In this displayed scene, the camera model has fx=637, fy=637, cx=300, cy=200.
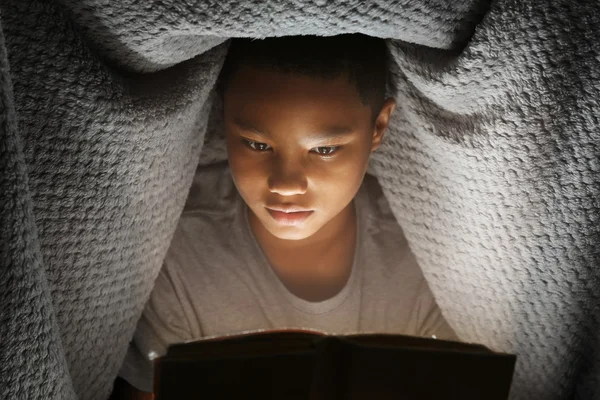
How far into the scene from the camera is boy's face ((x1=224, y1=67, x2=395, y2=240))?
0.64 metres

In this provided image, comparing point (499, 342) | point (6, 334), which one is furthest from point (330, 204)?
point (6, 334)

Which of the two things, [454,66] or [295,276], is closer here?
[454,66]

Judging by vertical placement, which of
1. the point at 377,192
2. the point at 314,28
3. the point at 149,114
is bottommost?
the point at 377,192

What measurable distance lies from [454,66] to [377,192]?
32cm

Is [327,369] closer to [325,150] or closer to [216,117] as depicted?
[325,150]

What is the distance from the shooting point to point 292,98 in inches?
25.2

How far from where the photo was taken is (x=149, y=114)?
0.58 m

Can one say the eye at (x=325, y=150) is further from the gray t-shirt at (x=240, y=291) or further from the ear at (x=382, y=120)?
the gray t-shirt at (x=240, y=291)

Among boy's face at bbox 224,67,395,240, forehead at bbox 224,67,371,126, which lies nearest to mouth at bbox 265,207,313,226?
boy's face at bbox 224,67,395,240

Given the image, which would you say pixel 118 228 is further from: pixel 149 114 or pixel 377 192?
pixel 377 192

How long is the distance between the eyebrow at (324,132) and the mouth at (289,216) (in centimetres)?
8

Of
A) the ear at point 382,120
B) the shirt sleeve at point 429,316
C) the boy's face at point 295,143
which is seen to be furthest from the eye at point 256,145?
the shirt sleeve at point 429,316

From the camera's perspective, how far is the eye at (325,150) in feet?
2.20

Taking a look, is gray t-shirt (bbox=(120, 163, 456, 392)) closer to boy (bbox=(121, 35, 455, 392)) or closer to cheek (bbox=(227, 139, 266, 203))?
boy (bbox=(121, 35, 455, 392))
